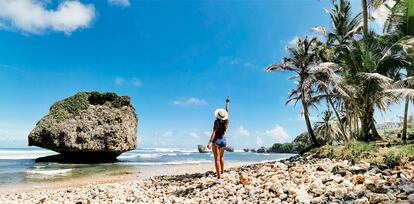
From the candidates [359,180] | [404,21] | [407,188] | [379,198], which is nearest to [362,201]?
[379,198]

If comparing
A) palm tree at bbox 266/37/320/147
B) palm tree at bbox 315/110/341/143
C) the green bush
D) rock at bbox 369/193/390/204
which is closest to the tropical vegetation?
palm tree at bbox 266/37/320/147

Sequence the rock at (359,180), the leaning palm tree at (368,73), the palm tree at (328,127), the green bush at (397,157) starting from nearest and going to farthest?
the rock at (359,180), the green bush at (397,157), the leaning palm tree at (368,73), the palm tree at (328,127)

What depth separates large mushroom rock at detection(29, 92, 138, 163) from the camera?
28594 millimetres

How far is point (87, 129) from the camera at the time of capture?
96.8 feet

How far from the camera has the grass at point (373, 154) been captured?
7945 millimetres

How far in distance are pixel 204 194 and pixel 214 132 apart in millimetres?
1967

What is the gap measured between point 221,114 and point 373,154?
16.5ft

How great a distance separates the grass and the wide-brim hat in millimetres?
4276

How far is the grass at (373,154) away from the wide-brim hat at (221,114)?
4276mm

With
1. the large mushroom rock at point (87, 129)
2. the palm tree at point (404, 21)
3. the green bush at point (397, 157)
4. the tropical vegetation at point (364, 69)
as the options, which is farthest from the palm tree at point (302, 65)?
the large mushroom rock at point (87, 129)

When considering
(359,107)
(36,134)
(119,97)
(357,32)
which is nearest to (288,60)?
(359,107)

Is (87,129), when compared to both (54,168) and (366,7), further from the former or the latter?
(366,7)

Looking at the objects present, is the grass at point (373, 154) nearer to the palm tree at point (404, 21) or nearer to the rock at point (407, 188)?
the rock at point (407, 188)

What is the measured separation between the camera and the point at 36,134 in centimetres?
2848
